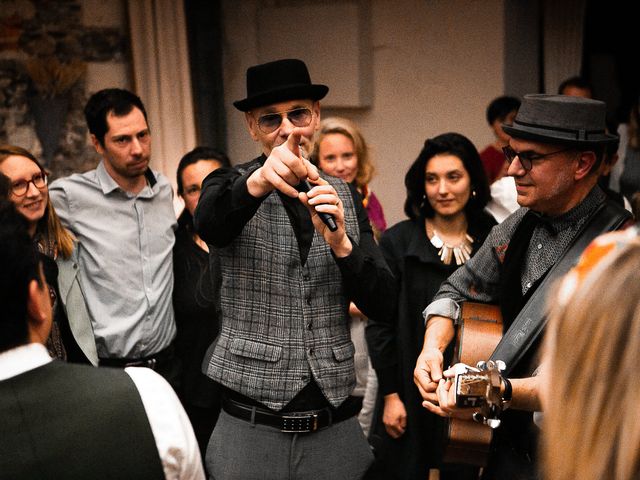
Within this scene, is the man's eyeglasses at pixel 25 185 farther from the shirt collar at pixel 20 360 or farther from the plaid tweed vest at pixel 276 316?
the shirt collar at pixel 20 360

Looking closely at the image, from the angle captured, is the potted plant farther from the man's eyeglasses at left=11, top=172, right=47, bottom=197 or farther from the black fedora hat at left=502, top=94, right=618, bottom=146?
the black fedora hat at left=502, top=94, right=618, bottom=146

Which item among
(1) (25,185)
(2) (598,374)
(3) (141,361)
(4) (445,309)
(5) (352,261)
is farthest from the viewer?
(3) (141,361)

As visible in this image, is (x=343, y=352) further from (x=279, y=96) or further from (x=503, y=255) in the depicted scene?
(x=279, y=96)

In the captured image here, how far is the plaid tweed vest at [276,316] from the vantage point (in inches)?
90.7

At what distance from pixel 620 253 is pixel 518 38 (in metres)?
5.04

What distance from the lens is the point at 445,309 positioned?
8.60ft

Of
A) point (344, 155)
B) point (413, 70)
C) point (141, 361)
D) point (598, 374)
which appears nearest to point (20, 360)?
point (598, 374)

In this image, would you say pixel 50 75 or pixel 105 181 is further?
pixel 50 75

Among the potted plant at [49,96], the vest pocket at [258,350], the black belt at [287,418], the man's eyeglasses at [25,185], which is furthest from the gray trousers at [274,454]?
the potted plant at [49,96]

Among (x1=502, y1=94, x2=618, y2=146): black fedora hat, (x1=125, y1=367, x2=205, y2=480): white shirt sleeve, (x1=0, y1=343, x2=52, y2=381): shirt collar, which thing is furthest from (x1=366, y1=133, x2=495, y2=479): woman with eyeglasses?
(x1=0, y1=343, x2=52, y2=381): shirt collar

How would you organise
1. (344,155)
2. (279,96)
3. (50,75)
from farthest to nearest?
1. (50,75)
2. (344,155)
3. (279,96)

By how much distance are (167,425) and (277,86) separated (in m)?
1.11

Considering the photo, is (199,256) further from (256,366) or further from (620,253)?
(620,253)

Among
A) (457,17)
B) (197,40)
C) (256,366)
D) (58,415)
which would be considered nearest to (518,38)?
(457,17)
